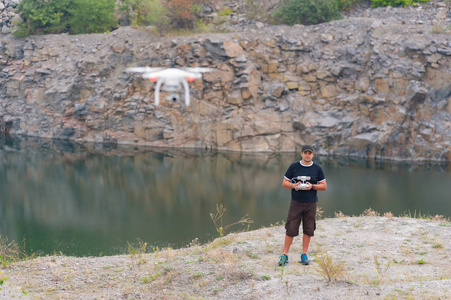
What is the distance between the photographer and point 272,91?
35.3 metres

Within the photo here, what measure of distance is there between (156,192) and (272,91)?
14087 millimetres

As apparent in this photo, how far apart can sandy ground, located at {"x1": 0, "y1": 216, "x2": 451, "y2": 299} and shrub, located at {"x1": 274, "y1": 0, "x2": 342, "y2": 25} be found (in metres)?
29.3

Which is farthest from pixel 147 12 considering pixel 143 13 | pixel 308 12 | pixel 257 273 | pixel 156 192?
pixel 257 273

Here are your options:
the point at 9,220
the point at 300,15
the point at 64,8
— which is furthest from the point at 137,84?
the point at 9,220

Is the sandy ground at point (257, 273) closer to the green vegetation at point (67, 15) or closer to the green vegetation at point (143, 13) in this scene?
the green vegetation at point (143, 13)

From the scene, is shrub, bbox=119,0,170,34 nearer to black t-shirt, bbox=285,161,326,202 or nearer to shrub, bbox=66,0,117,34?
shrub, bbox=66,0,117,34

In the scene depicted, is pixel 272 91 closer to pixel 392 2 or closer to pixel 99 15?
pixel 392 2

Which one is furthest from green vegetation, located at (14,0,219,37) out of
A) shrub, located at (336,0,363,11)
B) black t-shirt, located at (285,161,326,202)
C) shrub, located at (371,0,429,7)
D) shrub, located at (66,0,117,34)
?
black t-shirt, located at (285,161,326,202)

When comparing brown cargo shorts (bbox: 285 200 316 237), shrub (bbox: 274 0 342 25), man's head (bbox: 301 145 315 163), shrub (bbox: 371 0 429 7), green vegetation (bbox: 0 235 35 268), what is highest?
shrub (bbox: 371 0 429 7)

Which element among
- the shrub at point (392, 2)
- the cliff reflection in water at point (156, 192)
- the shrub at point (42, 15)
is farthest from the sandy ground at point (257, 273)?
the shrub at point (42, 15)

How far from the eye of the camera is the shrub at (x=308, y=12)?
37375 millimetres

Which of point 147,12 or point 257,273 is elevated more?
point 147,12

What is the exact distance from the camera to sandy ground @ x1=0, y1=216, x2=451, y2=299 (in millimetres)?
7121

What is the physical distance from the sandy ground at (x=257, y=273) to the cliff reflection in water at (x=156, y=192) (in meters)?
6.73
